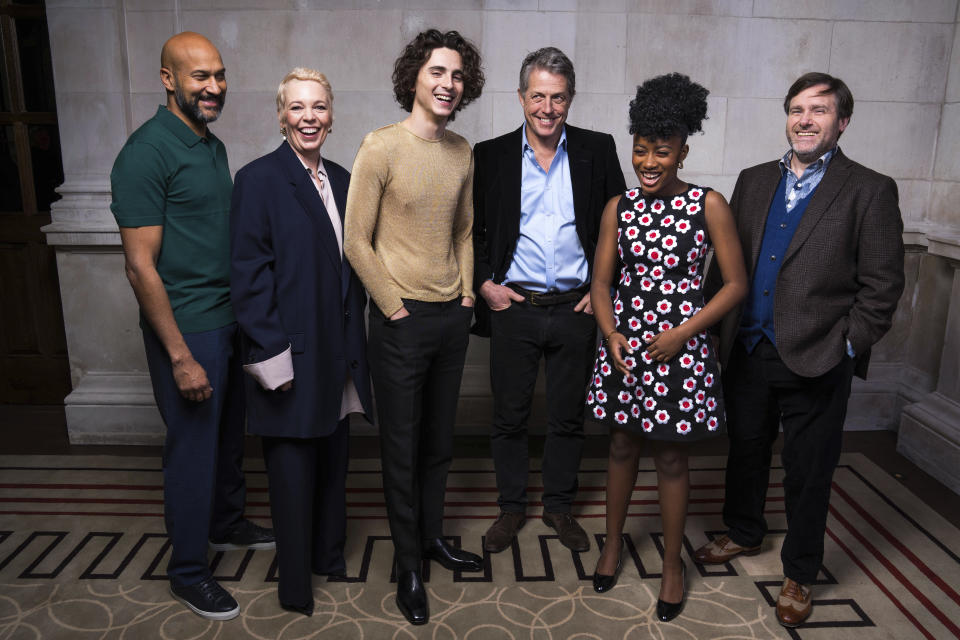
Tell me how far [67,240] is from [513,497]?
2527 millimetres

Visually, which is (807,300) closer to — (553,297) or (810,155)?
(810,155)

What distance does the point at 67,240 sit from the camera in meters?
3.50

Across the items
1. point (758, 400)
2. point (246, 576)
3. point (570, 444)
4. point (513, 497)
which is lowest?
point (246, 576)

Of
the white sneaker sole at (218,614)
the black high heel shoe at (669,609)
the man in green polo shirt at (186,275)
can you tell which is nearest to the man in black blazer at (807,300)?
the black high heel shoe at (669,609)

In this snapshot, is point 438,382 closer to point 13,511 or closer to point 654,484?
point 654,484

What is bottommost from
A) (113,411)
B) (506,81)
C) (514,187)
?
(113,411)

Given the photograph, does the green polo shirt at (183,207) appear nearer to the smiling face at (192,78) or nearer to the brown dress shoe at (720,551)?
the smiling face at (192,78)

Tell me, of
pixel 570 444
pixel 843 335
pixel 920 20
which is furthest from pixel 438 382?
pixel 920 20

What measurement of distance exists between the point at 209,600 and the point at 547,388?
1385mm

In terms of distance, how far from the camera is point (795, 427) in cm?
233

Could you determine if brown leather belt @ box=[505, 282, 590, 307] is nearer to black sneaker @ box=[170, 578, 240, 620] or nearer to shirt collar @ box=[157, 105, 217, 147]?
shirt collar @ box=[157, 105, 217, 147]

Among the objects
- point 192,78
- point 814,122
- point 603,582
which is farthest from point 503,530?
point 192,78

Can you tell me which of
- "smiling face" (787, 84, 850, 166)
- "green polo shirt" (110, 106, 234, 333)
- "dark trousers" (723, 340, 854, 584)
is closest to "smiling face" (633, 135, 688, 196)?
"smiling face" (787, 84, 850, 166)

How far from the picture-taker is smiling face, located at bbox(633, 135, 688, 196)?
6.82 feet
